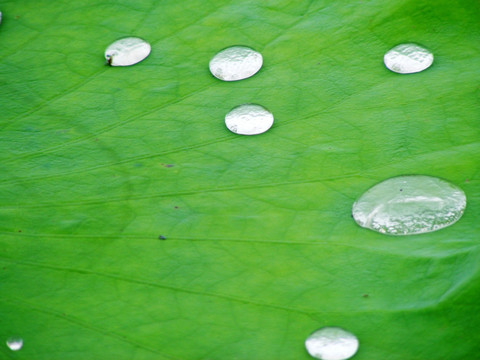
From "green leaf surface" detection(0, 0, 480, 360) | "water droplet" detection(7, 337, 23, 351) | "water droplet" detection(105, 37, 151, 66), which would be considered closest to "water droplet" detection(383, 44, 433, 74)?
"green leaf surface" detection(0, 0, 480, 360)

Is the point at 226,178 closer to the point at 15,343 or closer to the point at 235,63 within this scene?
the point at 235,63

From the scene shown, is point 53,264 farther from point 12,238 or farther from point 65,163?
point 65,163

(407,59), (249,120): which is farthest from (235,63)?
(407,59)

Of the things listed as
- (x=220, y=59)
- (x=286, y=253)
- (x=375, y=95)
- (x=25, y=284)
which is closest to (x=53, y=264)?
(x=25, y=284)

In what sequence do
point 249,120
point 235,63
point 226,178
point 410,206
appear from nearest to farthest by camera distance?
point 410,206 → point 226,178 → point 249,120 → point 235,63

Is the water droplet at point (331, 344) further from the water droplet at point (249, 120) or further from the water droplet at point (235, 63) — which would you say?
the water droplet at point (235, 63)

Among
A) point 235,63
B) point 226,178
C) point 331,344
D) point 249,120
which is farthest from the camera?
point 235,63

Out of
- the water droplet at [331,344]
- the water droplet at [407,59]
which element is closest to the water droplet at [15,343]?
the water droplet at [331,344]
